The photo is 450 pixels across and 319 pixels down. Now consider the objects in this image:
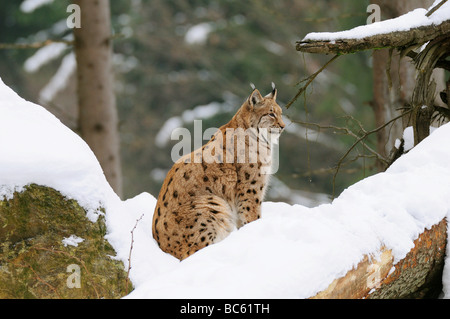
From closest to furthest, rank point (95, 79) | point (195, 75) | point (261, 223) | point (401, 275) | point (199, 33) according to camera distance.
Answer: point (261, 223) → point (401, 275) → point (95, 79) → point (195, 75) → point (199, 33)

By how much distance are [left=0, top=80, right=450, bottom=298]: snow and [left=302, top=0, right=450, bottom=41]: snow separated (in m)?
0.80

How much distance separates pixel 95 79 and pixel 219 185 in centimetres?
Result: 300

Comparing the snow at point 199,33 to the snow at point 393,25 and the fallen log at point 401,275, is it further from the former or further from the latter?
the fallen log at point 401,275

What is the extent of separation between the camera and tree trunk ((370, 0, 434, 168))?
19.8 feet

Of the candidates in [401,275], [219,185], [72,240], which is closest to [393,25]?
[219,185]

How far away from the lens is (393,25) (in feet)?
14.3

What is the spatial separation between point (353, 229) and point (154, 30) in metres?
17.1

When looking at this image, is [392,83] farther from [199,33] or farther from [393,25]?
[199,33]

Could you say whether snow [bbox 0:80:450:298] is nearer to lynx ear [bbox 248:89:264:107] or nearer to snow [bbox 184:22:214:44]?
lynx ear [bbox 248:89:264:107]

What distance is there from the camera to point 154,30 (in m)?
19.3

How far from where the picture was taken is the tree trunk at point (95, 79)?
7.06 meters

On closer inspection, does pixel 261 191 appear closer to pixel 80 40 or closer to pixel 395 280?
pixel 395 280

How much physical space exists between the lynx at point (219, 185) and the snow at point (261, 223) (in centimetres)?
20
